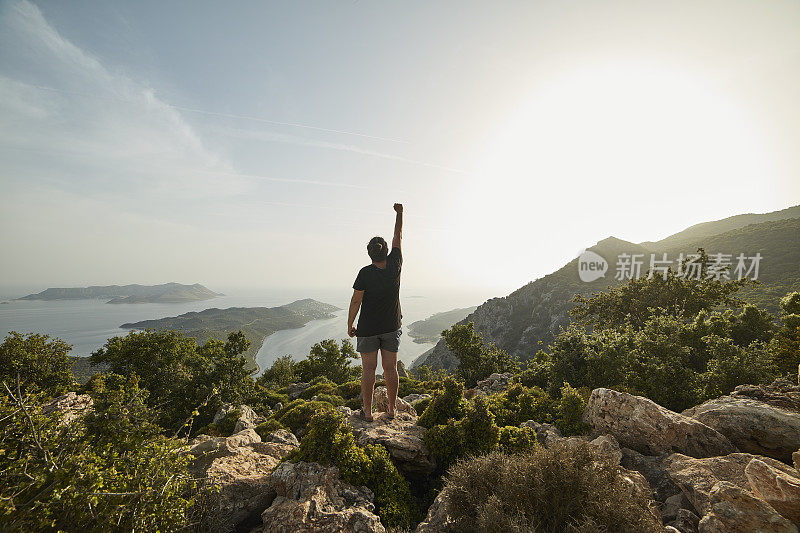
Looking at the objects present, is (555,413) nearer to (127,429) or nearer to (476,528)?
(476,528)

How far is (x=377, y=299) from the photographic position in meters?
5.24

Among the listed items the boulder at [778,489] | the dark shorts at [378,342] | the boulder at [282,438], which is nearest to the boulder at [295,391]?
the boulder at [282,438]

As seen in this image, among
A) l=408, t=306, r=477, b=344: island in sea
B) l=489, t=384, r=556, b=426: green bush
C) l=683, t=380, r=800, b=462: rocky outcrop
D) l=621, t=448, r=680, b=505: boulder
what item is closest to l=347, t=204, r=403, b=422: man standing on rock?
l=489, t=384, r=556, b=426: green bush

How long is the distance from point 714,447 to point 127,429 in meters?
8.70

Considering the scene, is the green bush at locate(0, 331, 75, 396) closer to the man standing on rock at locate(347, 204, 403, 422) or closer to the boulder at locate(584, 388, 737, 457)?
the man standing on rock at locate(347, 204, 403, 422)

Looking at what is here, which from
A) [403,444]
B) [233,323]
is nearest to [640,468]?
[403,444]

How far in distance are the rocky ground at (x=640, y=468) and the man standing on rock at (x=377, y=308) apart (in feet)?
4.20

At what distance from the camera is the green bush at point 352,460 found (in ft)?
13.6

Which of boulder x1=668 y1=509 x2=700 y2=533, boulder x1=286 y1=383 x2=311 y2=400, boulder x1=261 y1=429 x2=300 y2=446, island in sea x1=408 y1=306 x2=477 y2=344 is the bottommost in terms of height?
island in sea x1=408 y1=306 x2=477 y2=344

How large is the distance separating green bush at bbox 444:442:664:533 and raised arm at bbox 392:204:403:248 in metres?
3.72

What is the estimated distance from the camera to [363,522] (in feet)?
11.6

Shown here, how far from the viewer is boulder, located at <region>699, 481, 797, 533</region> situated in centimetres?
276

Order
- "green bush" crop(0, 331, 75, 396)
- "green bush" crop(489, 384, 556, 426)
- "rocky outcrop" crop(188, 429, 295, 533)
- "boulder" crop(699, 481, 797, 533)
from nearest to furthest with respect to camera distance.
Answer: "boulder" crop(699, 481, 797, 533), "rocky outcrop" crop(188, 429, 295, 533), "green bush" crop(489, 384, 556, 426), "green bush" crop(0, 331, 75, 396)

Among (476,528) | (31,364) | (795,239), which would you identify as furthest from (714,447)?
(795,239)
